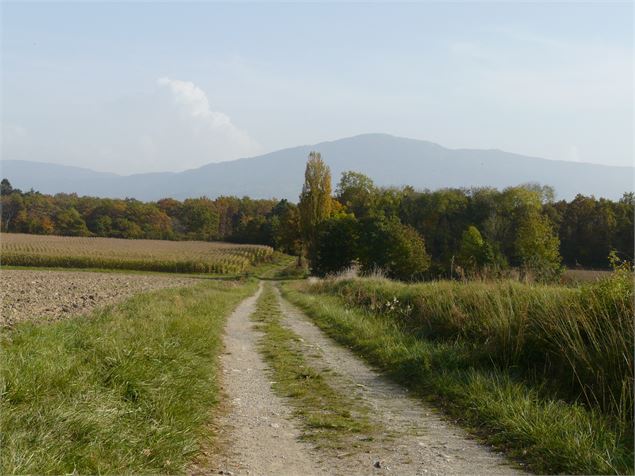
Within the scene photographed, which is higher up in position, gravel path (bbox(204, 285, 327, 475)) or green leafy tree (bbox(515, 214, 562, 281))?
green leafy tree (bbox(515, 214, 562, 281))

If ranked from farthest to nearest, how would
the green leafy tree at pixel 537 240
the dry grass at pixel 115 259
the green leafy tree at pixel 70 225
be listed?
the green leafy tree at pixel 70 225 → the dry grass at pixel 115 259 → the green leafy tree at pixel 537 240

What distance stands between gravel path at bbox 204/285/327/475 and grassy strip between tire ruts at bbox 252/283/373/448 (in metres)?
0.19

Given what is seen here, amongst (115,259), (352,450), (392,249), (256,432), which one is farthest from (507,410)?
(115,259)

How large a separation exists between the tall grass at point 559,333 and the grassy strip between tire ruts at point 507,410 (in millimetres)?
369

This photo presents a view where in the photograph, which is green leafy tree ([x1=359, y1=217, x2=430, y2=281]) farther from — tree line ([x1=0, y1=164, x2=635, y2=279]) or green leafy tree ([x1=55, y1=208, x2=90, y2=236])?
green leafy tree ([x1=55, y1=208, x2=90, y2=236])

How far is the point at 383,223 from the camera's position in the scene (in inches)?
2227

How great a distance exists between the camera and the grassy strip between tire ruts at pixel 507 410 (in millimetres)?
4707

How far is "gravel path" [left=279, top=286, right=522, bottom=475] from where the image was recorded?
4.73m

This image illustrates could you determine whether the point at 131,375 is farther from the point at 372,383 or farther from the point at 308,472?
the point at 372,383

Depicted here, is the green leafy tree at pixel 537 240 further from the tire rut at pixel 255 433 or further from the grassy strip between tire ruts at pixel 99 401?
the grassy strip between tire ruts at pixel 99 401

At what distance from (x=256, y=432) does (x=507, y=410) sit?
2770 millimetres

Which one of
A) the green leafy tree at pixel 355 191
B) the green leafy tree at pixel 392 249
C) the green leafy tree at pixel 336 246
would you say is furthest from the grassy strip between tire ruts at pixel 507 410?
the green leafy tree at pixel 355 191

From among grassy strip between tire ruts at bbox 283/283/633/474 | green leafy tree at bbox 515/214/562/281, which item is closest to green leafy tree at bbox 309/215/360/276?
green leafy tree at bbox 515/214/562/281

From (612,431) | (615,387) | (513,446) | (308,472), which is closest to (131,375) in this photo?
(308,472)
